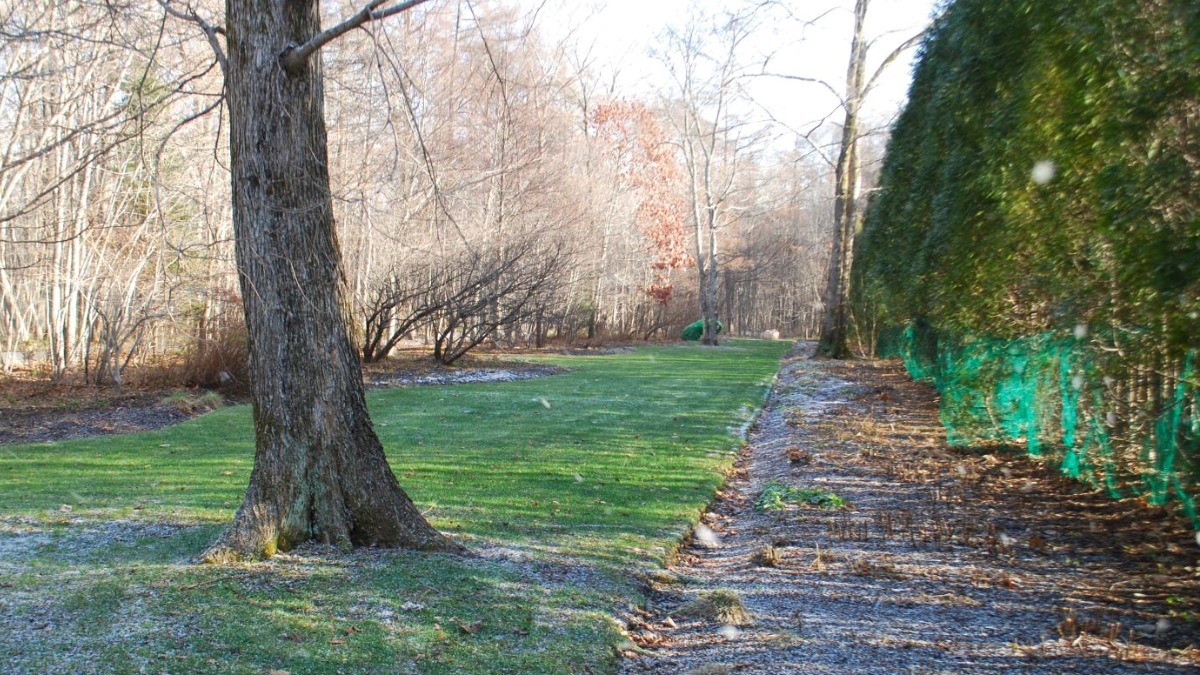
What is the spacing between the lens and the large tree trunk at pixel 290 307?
4.25m

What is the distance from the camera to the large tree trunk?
14.0ft

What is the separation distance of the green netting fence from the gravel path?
0.96 ft

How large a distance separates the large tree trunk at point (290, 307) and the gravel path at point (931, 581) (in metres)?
1.87

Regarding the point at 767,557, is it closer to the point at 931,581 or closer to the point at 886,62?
the point at 931,581

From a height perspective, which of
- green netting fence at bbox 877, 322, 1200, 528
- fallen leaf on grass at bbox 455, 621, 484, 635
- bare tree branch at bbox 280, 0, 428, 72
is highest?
bare tree branch at bbox 280, 0, 428, 72

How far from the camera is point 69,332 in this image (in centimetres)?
1431

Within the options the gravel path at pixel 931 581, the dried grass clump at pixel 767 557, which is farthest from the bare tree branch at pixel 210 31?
the dried grass clump at pixel 767 557

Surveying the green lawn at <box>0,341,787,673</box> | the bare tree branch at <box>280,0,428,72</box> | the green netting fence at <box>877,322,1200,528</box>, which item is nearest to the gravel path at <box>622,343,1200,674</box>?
the green netting fence at <box>877,322,1200,528</box>

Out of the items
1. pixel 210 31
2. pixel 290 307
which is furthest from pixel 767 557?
pixel 210 31

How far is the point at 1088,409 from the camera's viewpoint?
580 cm

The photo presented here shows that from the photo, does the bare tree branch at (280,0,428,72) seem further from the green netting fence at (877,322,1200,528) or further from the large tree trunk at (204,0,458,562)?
the green netting fence at (877,322,1200,528)

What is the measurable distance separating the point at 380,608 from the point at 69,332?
13631mm

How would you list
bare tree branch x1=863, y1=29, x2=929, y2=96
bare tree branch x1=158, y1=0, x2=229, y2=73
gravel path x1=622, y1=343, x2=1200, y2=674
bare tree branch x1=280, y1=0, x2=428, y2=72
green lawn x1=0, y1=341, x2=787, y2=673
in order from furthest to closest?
1. bare tree branch x1=863, y1=29, x2=929, y2=96
2. bare tree branch x1=158, y1=0, x2=229, y2=73
3. bare tree branch x1=280, y1=0, x2=428, y2=72
4. gravel path x1=622, y1=343, x2=1200, y2=674
5. green lawn x1=0, y1=341, x2=787, y2=673

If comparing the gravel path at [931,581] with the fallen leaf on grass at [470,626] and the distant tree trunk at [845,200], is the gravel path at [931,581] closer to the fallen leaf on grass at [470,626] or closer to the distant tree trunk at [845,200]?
the fallen leaf on grass at [470,626]
